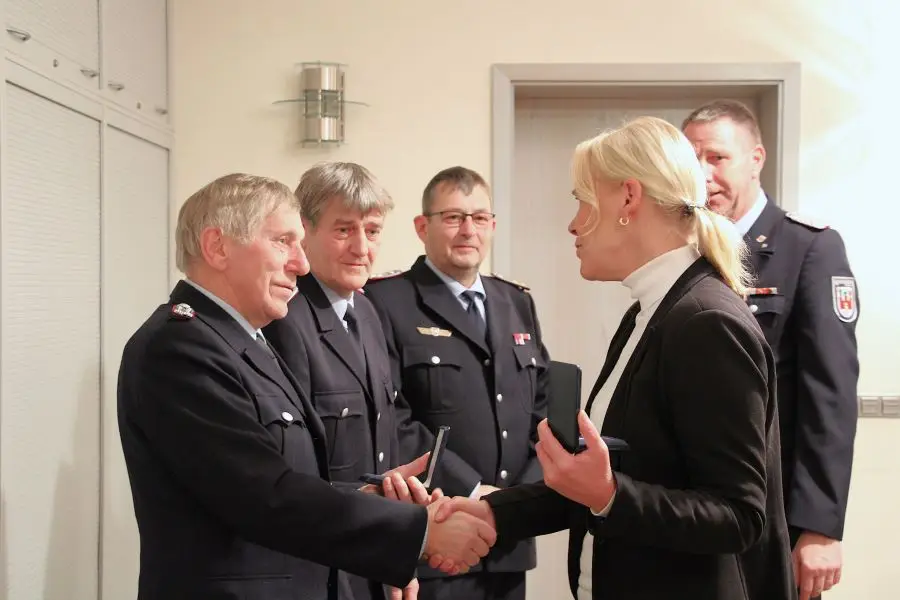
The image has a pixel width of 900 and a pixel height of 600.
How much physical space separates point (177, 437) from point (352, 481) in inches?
24.7

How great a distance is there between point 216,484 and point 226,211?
464 millimetres

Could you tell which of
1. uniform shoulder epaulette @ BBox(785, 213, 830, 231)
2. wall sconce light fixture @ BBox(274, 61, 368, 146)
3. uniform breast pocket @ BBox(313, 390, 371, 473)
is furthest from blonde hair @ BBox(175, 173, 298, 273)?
wall sconce light fixture @ BBox(274, 61, 368, 146)

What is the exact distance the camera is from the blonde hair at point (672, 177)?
4.98 feet

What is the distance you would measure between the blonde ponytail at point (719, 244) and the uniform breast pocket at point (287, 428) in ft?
2.37

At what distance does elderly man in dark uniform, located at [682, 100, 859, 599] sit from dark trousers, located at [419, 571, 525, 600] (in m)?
0.72

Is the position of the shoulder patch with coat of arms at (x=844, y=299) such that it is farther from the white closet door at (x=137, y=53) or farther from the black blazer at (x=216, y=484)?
the white closet door at (x=137, y=53)

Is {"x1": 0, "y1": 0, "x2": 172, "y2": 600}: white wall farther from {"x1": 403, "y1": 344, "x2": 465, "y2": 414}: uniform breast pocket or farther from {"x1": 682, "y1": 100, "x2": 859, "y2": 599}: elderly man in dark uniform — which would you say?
{"x1": 682, "y1": 100, "x2": 859, "y2": 599}: elderly man in dark uniform

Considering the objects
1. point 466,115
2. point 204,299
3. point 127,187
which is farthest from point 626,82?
point 204,299

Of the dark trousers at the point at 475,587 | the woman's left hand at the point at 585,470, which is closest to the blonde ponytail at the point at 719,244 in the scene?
the woman's left hand at the point at 585,470

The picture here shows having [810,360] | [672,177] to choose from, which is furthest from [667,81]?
[672,177]

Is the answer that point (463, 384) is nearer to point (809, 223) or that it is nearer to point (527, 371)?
point (527, 371)

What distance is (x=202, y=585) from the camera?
1543 millimetres

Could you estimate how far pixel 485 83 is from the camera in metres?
3.62

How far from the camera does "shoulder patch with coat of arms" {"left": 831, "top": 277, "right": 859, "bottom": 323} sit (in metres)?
2.21
